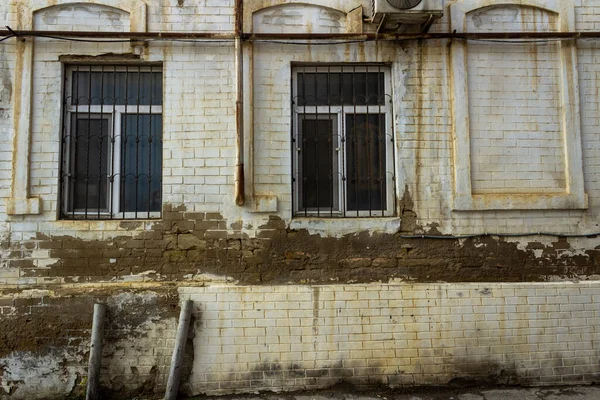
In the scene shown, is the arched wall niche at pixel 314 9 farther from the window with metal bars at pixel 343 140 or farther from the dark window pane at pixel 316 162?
the dark window pane at pixel 316 162

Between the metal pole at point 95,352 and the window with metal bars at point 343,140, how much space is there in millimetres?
2279

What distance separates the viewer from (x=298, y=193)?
4.87 m

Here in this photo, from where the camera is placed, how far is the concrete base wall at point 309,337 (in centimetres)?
436

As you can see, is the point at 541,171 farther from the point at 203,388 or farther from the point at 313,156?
the point at 203,388

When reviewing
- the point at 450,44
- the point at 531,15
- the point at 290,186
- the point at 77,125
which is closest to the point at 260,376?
the point at 290,186

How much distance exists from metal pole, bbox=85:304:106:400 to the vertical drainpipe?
1.73m

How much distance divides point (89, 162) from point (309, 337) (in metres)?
3.04

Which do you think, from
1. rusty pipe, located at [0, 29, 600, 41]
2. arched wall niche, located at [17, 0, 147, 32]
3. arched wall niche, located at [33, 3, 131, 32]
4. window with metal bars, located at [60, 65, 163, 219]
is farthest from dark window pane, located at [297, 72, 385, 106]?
arched wall niche, located at [33, 3, 131, 32]

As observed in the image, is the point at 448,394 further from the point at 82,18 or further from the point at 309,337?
the point at 82,18

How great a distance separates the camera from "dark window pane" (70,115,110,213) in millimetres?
4801

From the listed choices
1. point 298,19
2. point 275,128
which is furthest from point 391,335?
point 298,19

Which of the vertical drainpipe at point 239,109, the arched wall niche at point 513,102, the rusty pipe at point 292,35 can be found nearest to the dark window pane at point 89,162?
the rusty pipe at point 292,35

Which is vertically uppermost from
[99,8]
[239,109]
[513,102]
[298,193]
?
[99,8]

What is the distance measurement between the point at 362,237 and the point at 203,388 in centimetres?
222
